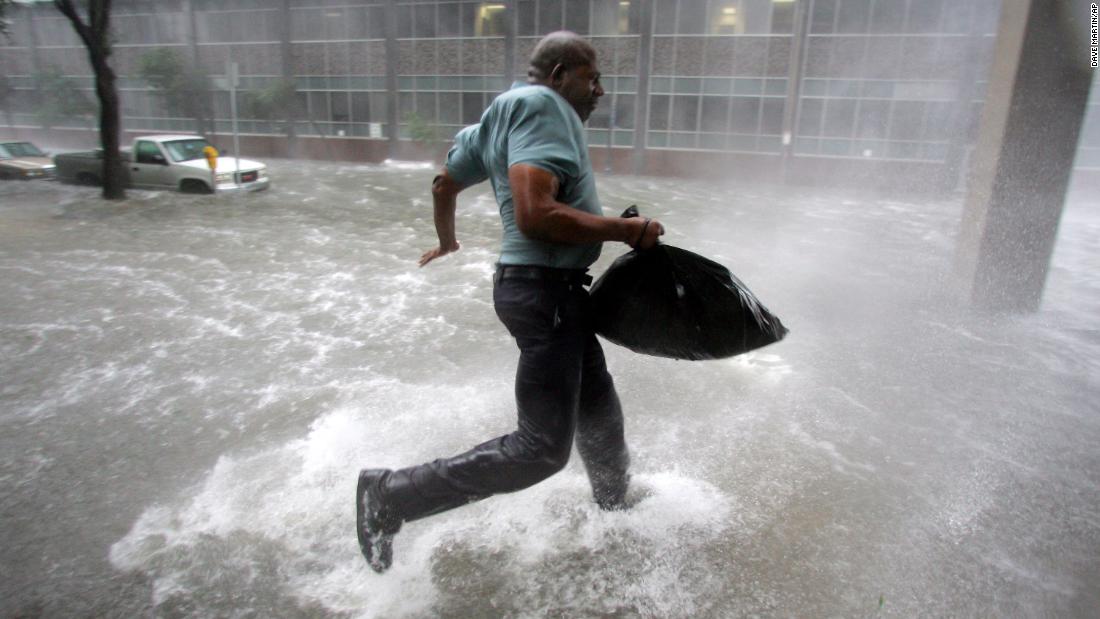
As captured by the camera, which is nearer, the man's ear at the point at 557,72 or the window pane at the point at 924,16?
the man's ear at the point at 557,72

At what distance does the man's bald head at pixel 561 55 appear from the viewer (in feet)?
6.15

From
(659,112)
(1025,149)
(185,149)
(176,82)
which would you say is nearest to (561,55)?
(1025,149)

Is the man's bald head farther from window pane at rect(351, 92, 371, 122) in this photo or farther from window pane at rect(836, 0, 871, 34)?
window pane at rect(351, 92, 371, 122)

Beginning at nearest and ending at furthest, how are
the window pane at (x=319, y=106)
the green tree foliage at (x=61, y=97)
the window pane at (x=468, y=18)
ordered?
the window pane at (x=468, y=18)
the window pane at (x=319, y=106)
the green tree foliage at (x=61, y=97)

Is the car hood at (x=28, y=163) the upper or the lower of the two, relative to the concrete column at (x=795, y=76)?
lower

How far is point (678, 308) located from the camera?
1.96 metres

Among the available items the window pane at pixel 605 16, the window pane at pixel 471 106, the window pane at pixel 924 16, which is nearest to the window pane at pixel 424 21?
the window pane at pixel 471 106

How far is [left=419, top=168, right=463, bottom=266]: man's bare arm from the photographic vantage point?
2258mm

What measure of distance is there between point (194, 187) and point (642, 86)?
13391 millimetres

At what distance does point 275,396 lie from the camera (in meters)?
3.58

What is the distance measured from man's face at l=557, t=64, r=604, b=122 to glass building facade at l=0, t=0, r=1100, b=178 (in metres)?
14.5

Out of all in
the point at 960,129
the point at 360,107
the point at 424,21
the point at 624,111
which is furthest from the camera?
the point at 360,107

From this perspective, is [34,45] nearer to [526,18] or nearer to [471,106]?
[471,106]

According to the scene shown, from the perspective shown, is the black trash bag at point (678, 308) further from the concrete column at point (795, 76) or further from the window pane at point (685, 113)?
the window pane at point (685, 113)
